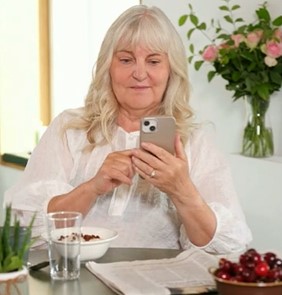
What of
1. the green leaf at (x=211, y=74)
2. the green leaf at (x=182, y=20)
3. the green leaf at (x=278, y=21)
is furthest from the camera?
the green leaf at (x=182, y=20)

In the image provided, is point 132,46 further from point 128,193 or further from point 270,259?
point 270,259

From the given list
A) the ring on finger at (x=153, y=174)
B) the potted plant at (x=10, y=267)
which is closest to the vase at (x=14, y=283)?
the potted plant at (x=10, y=267)

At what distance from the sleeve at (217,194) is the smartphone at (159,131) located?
217 mm

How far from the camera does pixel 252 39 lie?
267 cm

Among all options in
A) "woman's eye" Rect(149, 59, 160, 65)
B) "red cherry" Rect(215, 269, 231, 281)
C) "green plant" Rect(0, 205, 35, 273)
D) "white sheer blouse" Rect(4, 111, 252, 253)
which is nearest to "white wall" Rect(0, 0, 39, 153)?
"white sheer blouse" Rect(4, 111, 252, 253)

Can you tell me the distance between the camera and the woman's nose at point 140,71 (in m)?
2.17

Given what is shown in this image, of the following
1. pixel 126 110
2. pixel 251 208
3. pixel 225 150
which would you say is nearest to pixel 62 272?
pixel 126 110

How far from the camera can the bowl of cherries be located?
1.39 meters

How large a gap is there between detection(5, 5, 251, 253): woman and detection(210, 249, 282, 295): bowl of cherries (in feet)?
1.81

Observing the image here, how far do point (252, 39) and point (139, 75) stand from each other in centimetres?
66

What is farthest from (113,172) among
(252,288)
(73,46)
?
(73,46)

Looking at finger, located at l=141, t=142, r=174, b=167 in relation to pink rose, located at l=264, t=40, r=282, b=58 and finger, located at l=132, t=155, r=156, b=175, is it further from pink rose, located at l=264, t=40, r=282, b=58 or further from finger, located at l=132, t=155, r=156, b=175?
pink rose, located at l=264, t=40, r=282, b=58

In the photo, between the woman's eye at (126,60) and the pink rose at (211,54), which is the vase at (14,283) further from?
the pink rose at (211,54)

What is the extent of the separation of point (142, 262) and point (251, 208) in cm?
112
